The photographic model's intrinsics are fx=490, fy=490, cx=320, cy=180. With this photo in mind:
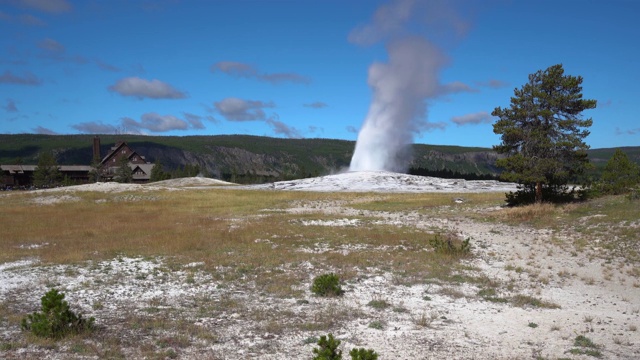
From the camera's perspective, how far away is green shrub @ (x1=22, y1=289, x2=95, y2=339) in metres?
9.44

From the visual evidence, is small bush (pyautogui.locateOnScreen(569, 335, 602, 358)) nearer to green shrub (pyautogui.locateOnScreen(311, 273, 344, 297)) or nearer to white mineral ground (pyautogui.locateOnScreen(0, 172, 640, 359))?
white mineral ground (pyautogui.locateOnScreen(0, 172, 640, 359))

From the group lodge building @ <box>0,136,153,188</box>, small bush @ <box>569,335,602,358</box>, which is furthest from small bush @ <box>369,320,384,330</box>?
lodge building @ <box>0,136,153,188</box>

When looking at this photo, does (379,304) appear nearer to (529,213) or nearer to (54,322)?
(54,322)

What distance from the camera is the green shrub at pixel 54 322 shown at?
9438 mm

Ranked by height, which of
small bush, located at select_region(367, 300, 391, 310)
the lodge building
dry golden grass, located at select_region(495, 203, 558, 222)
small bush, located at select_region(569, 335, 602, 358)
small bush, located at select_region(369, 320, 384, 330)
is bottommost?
small bush, located at select_region(569, 335, 602, 358)

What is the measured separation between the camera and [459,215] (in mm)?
33906

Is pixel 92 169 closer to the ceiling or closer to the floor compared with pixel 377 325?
closer to the ceiling

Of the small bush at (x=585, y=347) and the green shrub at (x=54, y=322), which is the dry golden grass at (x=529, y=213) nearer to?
the small bush at (x=585, y=347)

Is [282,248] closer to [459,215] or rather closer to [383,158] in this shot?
[459,215]

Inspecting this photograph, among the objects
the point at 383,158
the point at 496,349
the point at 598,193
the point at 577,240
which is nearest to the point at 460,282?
the point at 496,349


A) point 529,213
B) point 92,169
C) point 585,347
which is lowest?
point 585,347

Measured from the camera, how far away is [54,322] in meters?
9.55

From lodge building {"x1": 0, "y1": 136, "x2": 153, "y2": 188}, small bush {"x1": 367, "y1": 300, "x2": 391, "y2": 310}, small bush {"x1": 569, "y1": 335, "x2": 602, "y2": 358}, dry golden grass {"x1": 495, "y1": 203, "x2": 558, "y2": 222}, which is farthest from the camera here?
lodge building {"x1": 0, "y1": 136, "x2": 153, "y2": 188}

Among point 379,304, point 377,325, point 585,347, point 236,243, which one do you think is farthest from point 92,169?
point 585,347
